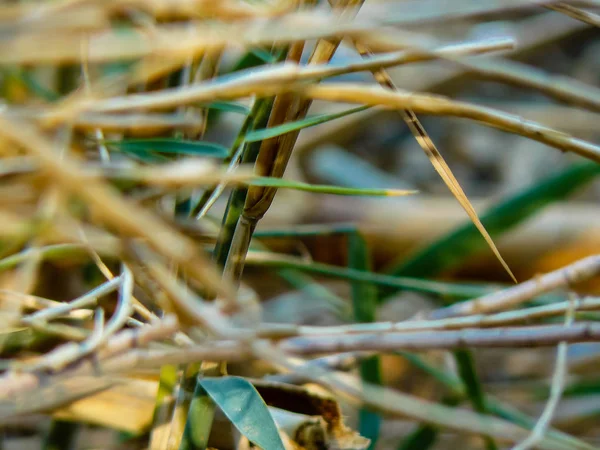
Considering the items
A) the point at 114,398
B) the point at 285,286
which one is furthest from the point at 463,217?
the point at 114,398

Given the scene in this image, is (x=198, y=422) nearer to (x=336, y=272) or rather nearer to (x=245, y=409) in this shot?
(x=245, y=409)

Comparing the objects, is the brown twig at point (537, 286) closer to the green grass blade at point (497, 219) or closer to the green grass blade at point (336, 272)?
the green grass blade at point (336, 272)

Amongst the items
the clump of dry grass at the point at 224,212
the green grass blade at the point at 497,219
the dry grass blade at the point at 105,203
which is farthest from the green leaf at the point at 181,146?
the green grass blade at the point at 497,219

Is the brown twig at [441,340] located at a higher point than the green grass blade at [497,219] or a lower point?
lower

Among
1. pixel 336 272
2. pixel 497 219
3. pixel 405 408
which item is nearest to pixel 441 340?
pixel 405 408

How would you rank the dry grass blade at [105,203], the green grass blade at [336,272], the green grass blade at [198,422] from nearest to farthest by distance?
the dry grass blade at [105,203] → the green grass blade at [198,422] → the green grass blade at [336,272]

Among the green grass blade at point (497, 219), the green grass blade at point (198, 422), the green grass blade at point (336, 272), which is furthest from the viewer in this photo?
the green grass blade at point (497, 219)
